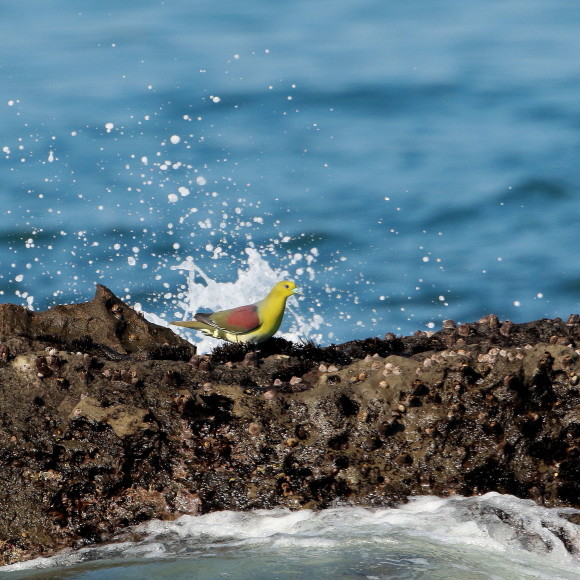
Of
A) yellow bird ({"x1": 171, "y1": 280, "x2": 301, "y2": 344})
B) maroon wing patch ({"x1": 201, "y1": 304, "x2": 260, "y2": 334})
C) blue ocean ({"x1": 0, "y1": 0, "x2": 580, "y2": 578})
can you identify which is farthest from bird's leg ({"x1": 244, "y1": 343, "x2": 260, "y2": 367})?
blue ocean ({"x1": 0, "y1": 0, "x2": 580, "y2": 578})

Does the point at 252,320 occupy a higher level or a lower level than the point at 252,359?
higher

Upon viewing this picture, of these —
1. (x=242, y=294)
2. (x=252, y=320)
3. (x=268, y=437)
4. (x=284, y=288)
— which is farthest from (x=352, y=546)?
(x=242, y=294)

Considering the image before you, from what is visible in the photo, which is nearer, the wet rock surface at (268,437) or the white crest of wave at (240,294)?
the wet rock surface at (268,437)

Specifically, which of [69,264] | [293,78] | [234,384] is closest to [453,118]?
[293,78]

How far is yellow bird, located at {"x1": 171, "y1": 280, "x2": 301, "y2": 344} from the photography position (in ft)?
30.4

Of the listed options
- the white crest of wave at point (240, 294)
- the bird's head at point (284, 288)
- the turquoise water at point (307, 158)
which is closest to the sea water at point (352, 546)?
the bird's head at point (284, 288)

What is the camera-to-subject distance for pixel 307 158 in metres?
19.5

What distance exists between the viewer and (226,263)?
17.2 m

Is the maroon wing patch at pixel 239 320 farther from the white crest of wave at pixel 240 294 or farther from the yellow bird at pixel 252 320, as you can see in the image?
the white crest of wave at pixel 240 294

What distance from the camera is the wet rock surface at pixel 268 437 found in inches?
243

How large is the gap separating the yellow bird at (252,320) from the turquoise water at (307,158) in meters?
5.93

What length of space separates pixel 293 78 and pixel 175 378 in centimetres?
1591

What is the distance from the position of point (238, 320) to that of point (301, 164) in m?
10.4

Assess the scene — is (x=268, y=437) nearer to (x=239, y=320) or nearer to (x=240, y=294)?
(x=239, y=320)
